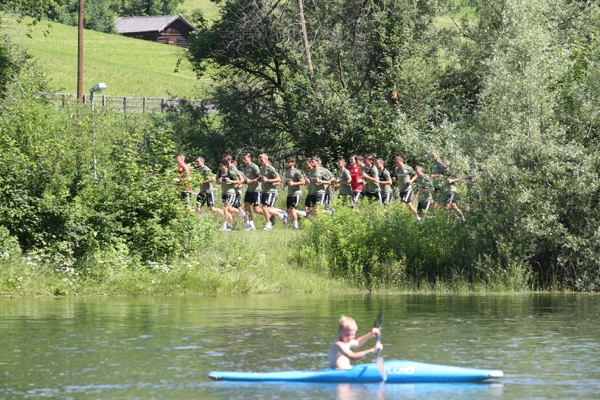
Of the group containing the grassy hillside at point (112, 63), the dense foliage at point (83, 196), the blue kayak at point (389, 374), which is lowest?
the blue kayak at point (389, 374)

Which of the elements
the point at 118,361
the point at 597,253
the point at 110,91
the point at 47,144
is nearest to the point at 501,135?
the point at 597,253

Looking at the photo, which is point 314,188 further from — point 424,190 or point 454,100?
point 454,100

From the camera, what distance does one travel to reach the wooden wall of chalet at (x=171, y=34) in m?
112

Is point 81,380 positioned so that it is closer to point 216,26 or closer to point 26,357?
point 26,357

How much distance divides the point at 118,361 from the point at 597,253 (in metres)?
13.6

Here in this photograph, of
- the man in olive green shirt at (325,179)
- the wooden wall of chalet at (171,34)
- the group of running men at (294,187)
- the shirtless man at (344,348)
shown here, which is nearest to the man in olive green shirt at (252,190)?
the group of running men at (294,187)

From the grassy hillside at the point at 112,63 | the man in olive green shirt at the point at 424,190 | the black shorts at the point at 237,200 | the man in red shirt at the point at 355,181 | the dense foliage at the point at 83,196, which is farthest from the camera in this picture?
the grassy hillside at the point at 112,63

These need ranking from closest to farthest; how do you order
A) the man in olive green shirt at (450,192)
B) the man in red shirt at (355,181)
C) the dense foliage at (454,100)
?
the dense foliage at (454,100) < the man in olive green shirt at (450,192) < the man in red shirt at (355,181)

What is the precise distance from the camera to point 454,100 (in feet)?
127

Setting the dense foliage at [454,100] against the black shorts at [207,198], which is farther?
the black shorts at [207,198]

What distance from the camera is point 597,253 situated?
24812 millimetres

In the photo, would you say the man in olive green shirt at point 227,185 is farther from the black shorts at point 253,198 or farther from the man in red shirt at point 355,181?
the man in red shirt at point 355,181

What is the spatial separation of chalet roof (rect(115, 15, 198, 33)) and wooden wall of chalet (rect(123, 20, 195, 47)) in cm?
54

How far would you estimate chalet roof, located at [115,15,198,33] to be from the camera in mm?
110188
